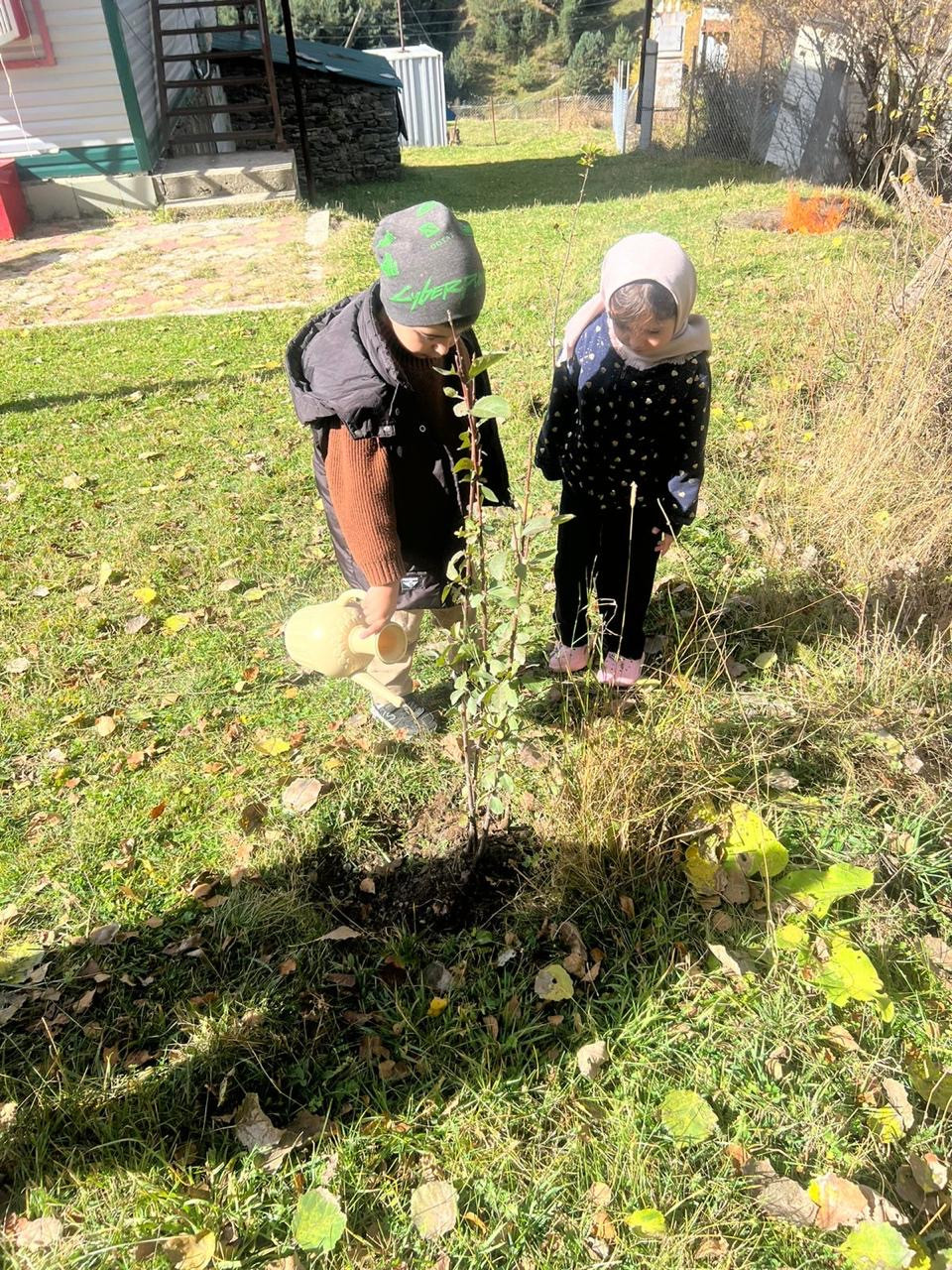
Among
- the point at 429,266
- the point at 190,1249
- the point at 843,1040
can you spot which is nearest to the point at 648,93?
the point at 429,266

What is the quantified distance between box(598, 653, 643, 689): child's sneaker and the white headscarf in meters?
1.00

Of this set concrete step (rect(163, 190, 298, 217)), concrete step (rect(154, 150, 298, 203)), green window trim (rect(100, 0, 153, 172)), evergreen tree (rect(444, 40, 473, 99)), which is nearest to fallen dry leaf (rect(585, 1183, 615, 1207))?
concrete step (rect(163, 190, 298, 217))

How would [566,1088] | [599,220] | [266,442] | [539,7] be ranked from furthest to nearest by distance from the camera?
1. [539,7]
2. [599,220]
3. [266,442]
4. [566,1088]

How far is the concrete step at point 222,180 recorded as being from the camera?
1000 centimetres

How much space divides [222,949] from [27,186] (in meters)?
11.1

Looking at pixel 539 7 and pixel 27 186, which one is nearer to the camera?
pixel 27 186

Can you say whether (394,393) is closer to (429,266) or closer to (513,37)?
(429,266)

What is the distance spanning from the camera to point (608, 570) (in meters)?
2.48

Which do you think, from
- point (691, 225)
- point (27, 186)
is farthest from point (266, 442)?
point (27, 186)

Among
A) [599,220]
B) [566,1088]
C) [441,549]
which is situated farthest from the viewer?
[599,220]

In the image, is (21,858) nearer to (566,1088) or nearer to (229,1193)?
(229,1193)

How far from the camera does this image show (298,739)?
8.50 feet


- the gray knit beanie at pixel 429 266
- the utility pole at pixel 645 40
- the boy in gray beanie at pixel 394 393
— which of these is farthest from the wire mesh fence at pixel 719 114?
the gray knit beanie at pixel 429 266

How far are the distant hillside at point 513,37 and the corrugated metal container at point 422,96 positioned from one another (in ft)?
89.0
